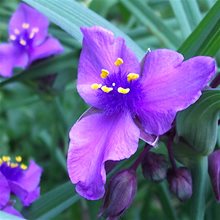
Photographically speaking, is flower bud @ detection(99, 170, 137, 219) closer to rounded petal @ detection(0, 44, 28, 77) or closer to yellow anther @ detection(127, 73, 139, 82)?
yellow anther @ detection(127, 73, 139, 82)

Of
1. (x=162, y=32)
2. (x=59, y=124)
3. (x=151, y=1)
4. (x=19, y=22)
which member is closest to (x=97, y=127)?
(x=162, y=32)

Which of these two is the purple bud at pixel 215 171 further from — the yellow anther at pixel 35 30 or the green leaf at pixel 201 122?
the yellow anther at pixel 35 30

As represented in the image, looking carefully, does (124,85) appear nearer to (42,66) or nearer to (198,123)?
(198,123)

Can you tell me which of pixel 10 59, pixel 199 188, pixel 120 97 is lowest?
pixel 10 59

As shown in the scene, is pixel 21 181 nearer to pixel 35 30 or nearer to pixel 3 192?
pixel 3 192

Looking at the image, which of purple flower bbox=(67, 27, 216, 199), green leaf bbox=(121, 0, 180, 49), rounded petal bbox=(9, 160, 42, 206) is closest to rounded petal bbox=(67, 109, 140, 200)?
purple flower bbox=(67, 27, 216, 199)

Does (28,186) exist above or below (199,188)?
→ below

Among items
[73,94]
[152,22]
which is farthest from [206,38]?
[73,94]
